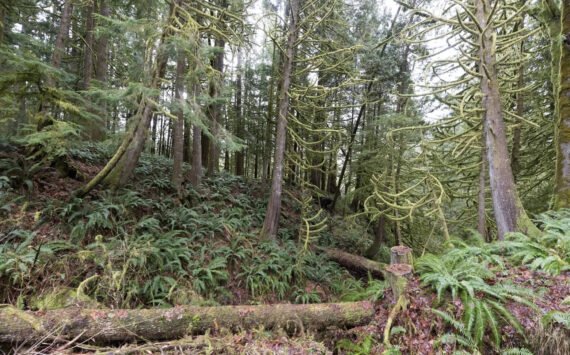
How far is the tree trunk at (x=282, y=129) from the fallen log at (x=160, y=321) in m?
4.00

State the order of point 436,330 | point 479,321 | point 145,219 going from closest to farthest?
point 479,321 → point 436,330 → point 145,219

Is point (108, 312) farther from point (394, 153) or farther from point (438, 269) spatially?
point (394, 153)

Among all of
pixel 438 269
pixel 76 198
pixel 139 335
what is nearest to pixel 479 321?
pixel 438 269

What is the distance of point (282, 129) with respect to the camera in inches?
296

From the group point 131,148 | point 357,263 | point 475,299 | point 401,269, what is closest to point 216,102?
point 131,148

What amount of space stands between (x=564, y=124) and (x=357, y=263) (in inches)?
233

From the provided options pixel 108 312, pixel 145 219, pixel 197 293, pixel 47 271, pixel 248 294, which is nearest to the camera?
pixel 108 312

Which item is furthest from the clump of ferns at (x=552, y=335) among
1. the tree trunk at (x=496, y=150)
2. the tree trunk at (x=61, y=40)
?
the tree trunk at (x=61, y=40)

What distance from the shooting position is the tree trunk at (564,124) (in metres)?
5.02

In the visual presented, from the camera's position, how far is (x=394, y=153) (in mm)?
8320

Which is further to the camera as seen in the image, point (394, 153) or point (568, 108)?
point (394, 153)

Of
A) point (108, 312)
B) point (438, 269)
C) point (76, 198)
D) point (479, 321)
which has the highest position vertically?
point (76, 198)

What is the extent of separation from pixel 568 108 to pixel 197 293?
341 inches

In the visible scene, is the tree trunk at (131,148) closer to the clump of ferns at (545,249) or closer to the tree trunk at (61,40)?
the tree trunk at (61,40)
